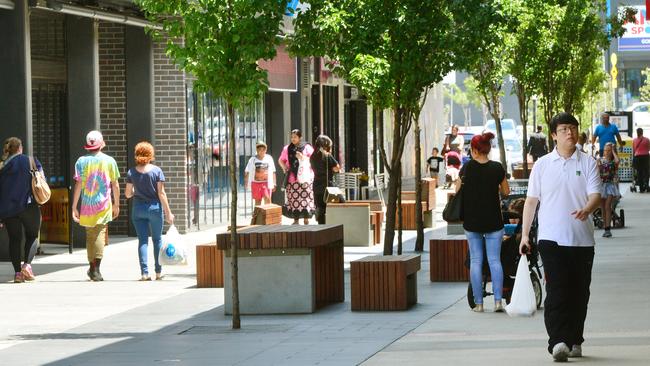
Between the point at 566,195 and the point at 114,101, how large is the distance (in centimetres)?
1795

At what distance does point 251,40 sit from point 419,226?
993 cm

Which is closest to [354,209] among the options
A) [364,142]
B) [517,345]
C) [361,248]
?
[361,248]

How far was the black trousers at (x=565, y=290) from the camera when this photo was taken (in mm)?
10922

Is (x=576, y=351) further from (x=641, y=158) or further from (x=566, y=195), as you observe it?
(x=641, y=158)

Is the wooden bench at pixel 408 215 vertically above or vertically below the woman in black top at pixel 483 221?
below

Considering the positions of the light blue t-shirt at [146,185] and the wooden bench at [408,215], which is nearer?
the light blue t-shirt at [146,185]

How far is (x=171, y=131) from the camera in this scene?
92.0 ft

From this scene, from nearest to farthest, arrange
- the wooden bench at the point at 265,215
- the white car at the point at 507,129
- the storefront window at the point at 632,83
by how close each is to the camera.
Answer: the wooden bench at the point at 265,215
the white car at the point at 507,129
the storefront window at the point at 632,83

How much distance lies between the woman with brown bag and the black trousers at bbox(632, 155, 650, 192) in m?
26.1

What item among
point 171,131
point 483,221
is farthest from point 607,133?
point 483,221

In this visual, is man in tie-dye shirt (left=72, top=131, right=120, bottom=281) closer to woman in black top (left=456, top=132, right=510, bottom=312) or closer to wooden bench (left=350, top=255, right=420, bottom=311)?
wooden bench (left=350, top=255, right=420, bottom=311)

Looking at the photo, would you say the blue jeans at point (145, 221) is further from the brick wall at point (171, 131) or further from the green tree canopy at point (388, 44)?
the brick wall at point (171, 131)

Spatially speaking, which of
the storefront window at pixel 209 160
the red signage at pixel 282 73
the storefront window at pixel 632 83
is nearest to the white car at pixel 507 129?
the red signage at pixel 282 73

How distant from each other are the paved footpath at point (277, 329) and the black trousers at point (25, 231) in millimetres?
395
